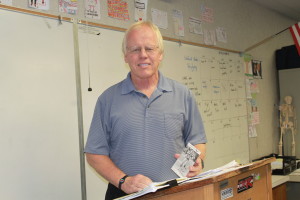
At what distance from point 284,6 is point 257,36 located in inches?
25.0

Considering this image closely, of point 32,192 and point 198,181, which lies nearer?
point 198,181

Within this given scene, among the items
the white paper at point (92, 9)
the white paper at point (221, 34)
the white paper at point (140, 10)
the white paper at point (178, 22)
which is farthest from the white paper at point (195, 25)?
the white paper at point (92, 9)

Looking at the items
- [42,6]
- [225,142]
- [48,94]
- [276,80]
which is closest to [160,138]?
[48,94]

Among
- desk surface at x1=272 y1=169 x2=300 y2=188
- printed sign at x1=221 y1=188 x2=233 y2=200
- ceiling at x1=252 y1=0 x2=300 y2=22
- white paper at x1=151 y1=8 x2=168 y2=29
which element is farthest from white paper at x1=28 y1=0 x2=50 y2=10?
ceiling at x1=252 y1=0 x2=300 y2=22

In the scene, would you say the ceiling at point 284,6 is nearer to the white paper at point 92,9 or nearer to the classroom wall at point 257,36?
the classroom wall at point 257,36

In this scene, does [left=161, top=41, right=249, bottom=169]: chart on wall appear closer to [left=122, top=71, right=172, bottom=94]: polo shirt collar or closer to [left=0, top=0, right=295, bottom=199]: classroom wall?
[left=0, top=0, right=295, bottom=199]: classroom wall

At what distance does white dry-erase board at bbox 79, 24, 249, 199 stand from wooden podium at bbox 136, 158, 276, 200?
1.11 meters

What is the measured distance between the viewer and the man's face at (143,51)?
4.42 feet

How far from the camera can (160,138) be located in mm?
1330

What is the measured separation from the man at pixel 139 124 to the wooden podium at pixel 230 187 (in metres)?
0.23

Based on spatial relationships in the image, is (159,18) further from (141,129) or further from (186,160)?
(186,160)

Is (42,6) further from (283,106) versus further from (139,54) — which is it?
(283,106)

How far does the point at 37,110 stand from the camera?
1.74m

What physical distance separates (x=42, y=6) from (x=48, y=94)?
512 millimetres
